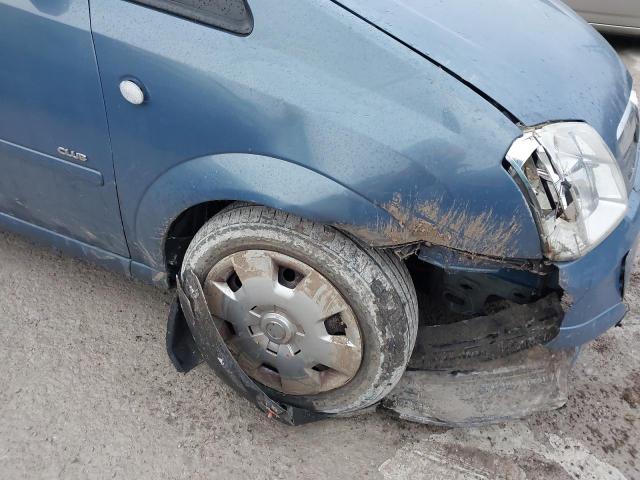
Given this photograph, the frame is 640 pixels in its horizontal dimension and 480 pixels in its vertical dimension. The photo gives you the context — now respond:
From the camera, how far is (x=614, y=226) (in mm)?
1635

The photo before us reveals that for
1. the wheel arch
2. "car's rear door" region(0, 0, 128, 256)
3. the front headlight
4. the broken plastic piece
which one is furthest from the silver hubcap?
the front headlight

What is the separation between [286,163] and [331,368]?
0.72m

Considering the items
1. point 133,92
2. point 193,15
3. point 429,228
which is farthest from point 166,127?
point 429,228

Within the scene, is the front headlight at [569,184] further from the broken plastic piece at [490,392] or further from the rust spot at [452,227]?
the broken plastic piece at [490,392]

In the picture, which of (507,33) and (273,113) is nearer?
(273,113)

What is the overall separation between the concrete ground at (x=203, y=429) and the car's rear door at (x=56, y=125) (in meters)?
0.44

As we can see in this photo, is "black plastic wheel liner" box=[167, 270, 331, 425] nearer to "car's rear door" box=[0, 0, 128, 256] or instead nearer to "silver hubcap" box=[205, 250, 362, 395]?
"silver hubcap" box=[205, 250, 362, 395]

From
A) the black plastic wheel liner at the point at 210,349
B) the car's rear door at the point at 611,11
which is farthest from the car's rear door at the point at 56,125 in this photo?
the car's rear door at the point at 611,11

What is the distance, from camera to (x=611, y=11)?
191 inches

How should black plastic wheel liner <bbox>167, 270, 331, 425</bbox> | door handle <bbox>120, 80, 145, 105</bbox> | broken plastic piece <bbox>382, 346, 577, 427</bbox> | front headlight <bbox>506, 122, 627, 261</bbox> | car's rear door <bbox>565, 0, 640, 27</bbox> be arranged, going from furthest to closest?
car's rear door <bbox>565, 0, 640, 27</bbox>
broken plastic piece <bbox>382, 346, 577, 427</bbox>
black plastic wheel liner <bbox>167, 270, 331, 425</bbox>
door handle <bbox>120, 80, 145, 105</bbox>
front headlight <bbox>506, 122, 627, 261</bbox>

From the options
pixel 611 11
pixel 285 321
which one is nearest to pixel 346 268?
pixel 285 321

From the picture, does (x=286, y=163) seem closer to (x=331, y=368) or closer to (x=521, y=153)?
(x=521, y=153)

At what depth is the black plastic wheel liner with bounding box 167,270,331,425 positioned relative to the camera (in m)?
1.91

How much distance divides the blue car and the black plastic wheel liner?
0.05 meters
